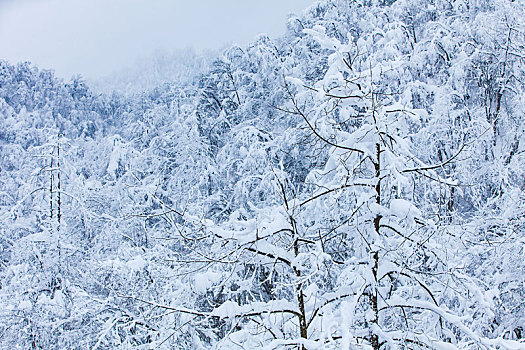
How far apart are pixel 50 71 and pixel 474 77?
142ft

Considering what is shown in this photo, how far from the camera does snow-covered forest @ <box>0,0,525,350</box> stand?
2.62m

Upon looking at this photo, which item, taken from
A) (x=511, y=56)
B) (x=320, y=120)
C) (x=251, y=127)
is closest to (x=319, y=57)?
(x=251, y=127)

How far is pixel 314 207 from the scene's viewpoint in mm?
3010

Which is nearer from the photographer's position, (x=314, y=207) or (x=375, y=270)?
(x=375, y=270)

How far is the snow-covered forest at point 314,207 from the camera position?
8.58 ft

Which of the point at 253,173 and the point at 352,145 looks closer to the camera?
the point at 352,145

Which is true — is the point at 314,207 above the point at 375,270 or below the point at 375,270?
above

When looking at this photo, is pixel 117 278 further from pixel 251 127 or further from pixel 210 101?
pixel 210 101

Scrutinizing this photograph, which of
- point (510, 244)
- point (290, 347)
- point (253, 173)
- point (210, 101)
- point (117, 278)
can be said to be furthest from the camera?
point (210, 101)

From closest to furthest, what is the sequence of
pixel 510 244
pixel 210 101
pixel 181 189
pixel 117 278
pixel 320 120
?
1. pixel 320 120
2. pixel 510 244
3. pixel 117 278
4. pixel 181 189
5. pixel 210 101

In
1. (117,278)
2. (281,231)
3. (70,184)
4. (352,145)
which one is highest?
(352,145)

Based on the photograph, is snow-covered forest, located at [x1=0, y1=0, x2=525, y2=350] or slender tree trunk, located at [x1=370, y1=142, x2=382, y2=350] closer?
slender tree trunk, located at [x1=370, y1=142, x2=382, y2=350]

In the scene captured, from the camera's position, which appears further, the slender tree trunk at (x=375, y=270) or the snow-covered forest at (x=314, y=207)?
the snow-covered forest at (x=314, y=207)

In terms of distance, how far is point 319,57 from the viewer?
12188 mm
